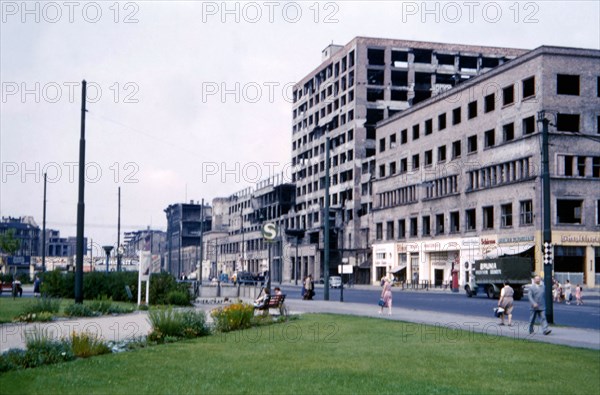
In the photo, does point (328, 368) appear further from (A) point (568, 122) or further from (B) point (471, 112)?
(B) point (471, 112)

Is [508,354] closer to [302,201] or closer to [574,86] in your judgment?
[574,86]

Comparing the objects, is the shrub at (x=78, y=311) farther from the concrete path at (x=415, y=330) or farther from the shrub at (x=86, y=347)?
the shrub at (x=86, y=347)

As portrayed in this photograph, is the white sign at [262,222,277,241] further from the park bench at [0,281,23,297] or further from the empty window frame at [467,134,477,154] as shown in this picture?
the empty window frame at [467,134,477,154]

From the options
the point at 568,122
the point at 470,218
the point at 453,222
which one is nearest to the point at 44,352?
the point at 568,122

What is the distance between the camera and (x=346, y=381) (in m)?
11.5

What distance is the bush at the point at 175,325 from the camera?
17513 millimetres

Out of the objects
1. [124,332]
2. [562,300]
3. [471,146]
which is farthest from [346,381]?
[471,146]

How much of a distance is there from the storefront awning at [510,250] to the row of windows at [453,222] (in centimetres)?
179

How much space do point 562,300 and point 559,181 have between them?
12.8 metres

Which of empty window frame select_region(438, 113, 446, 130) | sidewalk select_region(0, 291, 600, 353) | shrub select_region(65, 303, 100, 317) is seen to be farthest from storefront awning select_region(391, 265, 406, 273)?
shrub select_region(65, 303, 100, 317)

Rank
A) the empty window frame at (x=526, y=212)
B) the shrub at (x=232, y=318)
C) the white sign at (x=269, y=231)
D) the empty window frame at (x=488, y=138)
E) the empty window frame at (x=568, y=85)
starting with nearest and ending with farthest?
the shrub at (x=232, y=318) → the white sign at (x=269, y=231) → the empty window frame at (x=526, y=212) → the empty window frame at (x=568, y=85) → the empty window frame at (x=488, y=138)

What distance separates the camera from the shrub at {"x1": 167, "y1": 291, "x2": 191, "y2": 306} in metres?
33.6

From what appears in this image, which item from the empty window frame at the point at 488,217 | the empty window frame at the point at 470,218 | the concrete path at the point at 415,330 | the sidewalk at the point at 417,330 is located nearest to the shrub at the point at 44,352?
the sidewalk at the point at 417,330

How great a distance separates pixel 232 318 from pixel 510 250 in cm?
4672
